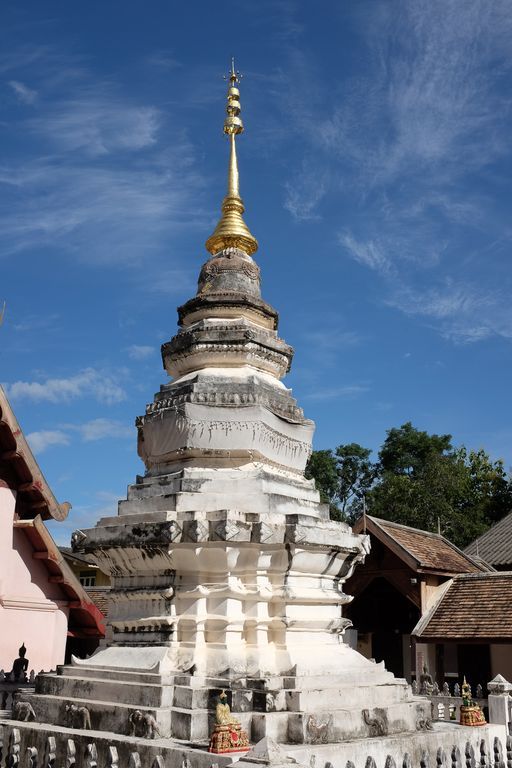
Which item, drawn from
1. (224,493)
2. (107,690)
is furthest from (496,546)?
(107,690)

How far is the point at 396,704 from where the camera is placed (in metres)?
7.78

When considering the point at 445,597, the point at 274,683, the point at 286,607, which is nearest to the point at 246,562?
the point at 286,607

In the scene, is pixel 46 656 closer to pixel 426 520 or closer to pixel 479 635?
pixel 479 635

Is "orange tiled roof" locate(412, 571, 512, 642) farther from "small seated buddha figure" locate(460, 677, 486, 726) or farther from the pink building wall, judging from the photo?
the pink building wall

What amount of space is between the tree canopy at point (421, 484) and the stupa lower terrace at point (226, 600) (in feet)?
79.5

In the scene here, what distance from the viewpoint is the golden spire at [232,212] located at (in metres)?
11.0

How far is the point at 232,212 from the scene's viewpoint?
11.1m

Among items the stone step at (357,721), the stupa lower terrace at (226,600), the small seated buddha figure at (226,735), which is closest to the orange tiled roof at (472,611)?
the stone step at (357,721)

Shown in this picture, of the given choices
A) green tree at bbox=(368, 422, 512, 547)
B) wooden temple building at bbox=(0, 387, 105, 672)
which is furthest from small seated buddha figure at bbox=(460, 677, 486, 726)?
green tree at bbox=(368, 422, 512, 547)

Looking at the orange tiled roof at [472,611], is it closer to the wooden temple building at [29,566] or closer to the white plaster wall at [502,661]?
the white plaster wall at [502,661]

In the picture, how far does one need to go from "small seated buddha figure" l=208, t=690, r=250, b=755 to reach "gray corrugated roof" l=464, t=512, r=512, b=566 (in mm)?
20528

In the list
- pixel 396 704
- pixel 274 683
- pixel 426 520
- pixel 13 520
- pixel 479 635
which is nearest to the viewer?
pixel 274 683

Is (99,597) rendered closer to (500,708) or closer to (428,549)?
(428,549)

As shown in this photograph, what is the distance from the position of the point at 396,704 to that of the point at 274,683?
1.57 metres
